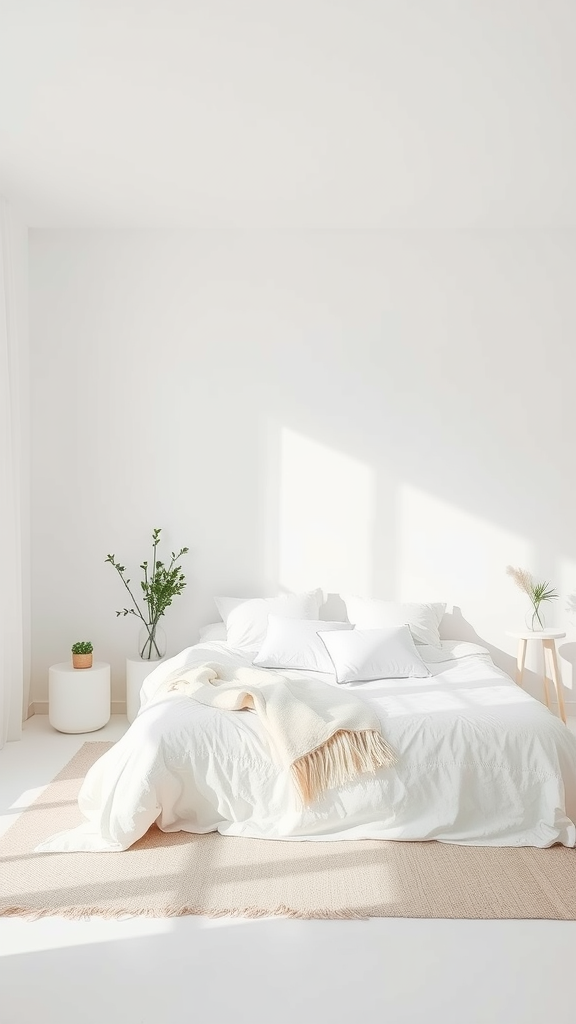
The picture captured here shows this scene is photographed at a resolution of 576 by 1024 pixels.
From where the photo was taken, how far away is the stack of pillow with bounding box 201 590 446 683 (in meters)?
4.10

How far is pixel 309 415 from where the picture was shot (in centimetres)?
500

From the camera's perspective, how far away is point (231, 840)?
10.4 ft

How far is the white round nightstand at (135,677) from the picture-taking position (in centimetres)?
466

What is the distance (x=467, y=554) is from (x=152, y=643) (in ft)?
6.45

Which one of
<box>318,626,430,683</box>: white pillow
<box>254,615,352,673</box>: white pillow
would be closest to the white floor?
<box>318,626,430,683</box>: white pillow

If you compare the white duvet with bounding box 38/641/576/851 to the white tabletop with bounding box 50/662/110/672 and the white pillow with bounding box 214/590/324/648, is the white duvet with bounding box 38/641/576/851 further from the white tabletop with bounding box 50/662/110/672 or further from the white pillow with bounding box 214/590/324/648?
the white tabletop with bounding box 50/662/110/672

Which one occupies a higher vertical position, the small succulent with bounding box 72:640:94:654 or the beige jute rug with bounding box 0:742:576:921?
the small succulent with bounding box 72:640:94:654

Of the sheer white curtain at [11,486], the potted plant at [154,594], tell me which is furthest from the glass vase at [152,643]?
the sheer white curtain at [11,486]

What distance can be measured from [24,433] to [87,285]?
98 cm

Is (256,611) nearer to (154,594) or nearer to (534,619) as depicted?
(154,594)

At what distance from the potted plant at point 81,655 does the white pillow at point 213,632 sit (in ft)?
2.12

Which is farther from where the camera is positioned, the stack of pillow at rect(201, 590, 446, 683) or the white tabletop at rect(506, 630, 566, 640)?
the white tabletop at rect(506, 630, 566, 640)

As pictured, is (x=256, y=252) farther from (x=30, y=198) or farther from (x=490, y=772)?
(x=490, y=772)

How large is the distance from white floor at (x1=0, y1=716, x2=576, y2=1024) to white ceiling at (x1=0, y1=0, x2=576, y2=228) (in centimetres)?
294
